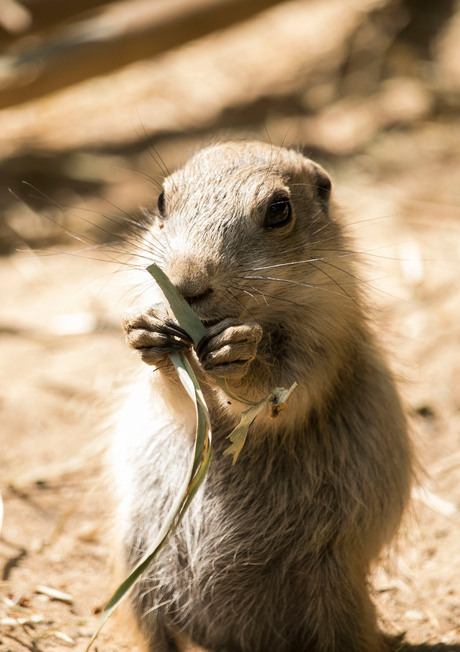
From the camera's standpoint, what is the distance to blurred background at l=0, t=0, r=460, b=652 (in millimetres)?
4679

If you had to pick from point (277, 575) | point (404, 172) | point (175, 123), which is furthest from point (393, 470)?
point (175, 123)

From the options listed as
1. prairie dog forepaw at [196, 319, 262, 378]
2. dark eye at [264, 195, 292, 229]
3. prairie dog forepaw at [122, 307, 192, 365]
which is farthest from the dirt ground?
prairie dog forepaw at [196, 319, 262, 378]

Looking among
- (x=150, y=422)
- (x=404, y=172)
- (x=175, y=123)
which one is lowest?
(x=150, y=422)

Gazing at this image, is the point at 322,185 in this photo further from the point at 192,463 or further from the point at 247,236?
the point at 192,463

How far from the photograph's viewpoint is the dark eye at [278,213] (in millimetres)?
3656

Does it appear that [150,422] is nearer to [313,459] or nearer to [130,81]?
[313,459]

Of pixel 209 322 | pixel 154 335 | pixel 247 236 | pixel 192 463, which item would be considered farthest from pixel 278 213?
pixel 192 463

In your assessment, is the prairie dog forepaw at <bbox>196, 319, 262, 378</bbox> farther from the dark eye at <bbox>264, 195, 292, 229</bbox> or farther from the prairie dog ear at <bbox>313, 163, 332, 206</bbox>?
the prairie dog ear at <bbox>313, 163, 332, 206</bbox>

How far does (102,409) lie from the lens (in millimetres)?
5586

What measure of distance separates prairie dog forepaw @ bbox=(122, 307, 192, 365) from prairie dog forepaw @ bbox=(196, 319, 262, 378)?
124 mm

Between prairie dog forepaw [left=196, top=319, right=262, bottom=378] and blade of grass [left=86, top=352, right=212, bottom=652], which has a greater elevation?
prairie dog forepaw [left=196, top=319, right=262, bottom=378]

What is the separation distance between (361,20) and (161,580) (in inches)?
362

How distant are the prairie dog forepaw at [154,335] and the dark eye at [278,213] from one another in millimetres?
701

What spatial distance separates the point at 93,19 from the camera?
314 inches
